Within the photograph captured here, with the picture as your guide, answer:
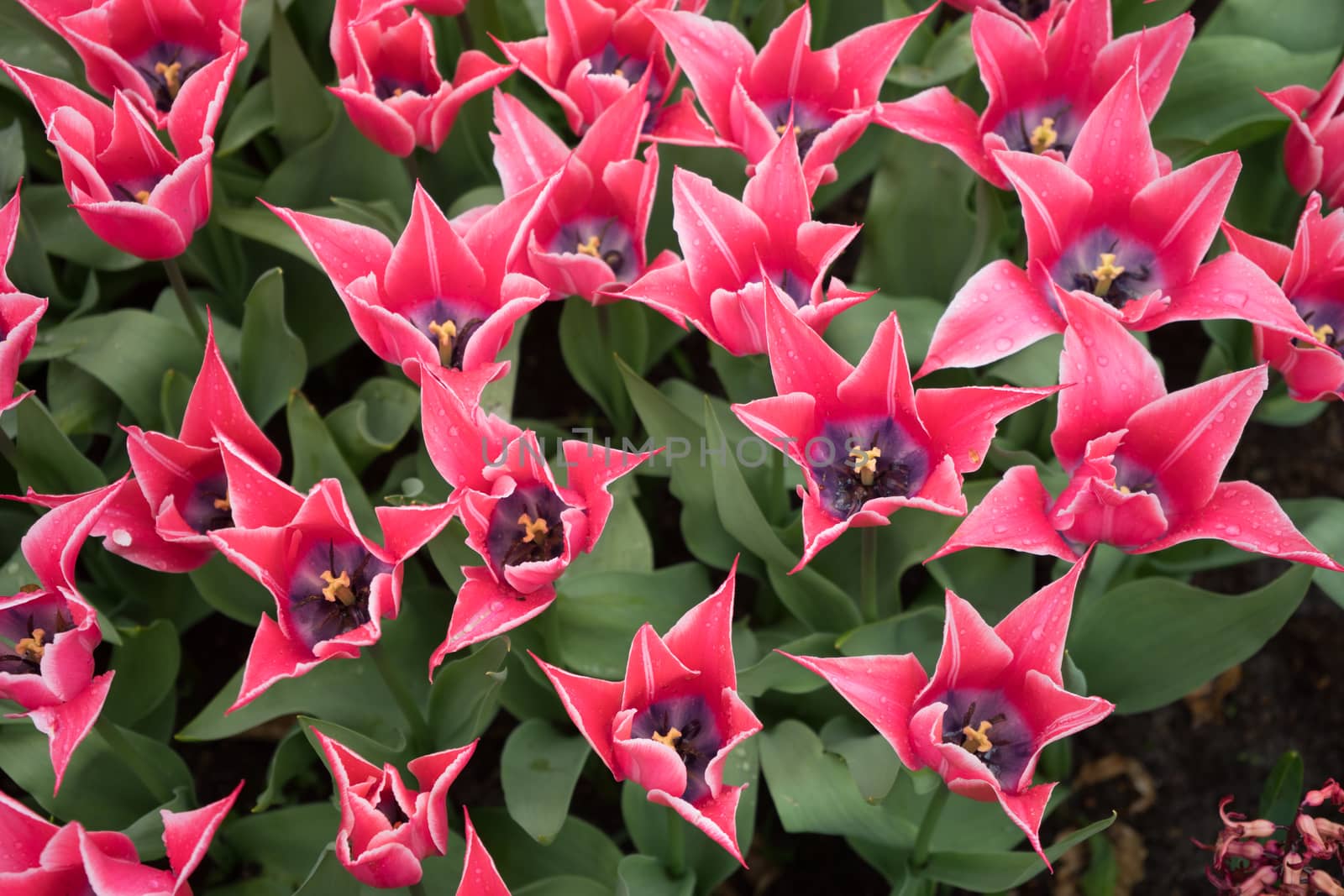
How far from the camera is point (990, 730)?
1.32 meters

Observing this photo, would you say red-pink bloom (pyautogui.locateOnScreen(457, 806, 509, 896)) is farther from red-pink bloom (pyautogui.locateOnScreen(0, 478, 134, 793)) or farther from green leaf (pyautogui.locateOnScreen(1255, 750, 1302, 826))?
green leaf (pyautogui.locateOnScreen(1255, 750, 1302, 826))

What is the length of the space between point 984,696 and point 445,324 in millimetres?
797

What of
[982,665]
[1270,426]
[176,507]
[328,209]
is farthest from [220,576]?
[1270,426]

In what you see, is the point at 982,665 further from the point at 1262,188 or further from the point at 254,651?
the point at 1262,188

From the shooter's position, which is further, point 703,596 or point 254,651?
point 703,596

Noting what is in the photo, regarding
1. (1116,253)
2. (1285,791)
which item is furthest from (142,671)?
(1285,791)

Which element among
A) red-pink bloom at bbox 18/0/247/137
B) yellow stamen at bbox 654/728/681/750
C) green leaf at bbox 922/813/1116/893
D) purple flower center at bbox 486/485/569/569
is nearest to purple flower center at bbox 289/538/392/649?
purple flower center at bbox 486/485/569/569

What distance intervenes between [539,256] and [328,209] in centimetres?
68

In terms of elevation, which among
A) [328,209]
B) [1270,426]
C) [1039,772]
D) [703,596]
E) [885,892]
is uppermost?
[328,209]

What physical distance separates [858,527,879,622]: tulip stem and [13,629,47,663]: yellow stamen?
103 centimetres

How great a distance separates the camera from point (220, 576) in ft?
5.63

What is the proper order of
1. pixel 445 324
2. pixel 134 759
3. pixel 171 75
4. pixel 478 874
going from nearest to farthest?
pixel 478 874
pixel 445 324
pixel 134 759
pixel 171 75

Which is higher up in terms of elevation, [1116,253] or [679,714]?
[1116,253]

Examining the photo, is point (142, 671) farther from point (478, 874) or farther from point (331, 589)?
point (478, 874)
